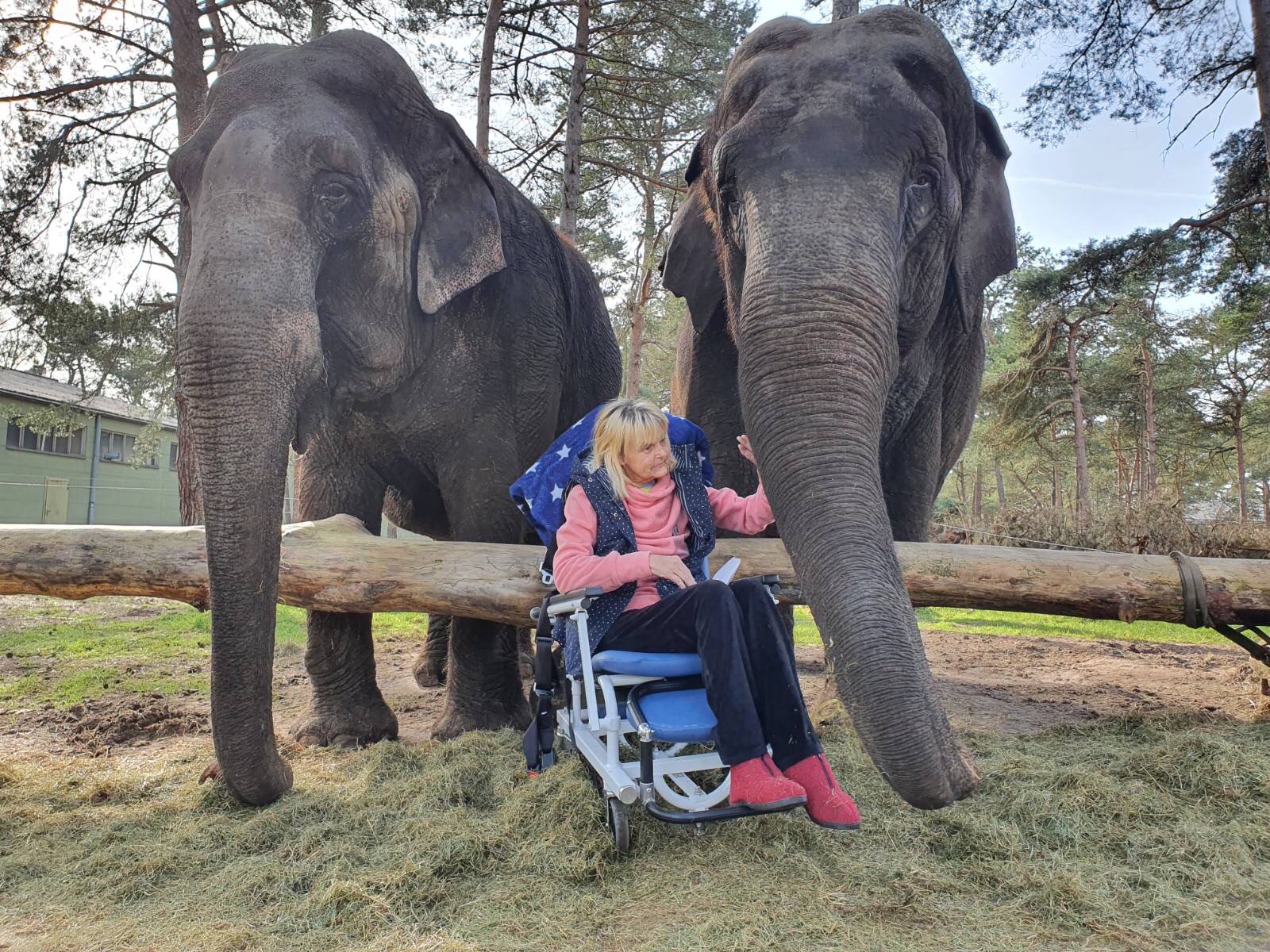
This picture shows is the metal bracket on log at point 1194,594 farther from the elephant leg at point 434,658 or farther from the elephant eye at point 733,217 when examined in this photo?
the elephant leg at point 434,658

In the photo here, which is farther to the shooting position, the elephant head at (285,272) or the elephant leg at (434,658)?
the elephant leg at (434,658)

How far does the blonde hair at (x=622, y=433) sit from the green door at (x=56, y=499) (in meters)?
28.2

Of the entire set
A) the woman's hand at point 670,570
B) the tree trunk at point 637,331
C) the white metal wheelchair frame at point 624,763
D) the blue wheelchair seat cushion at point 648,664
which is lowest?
the white metal wheelchair frame at point 624,763

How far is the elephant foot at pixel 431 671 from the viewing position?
6.89m

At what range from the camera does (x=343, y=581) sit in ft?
14.2

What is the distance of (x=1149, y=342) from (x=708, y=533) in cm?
2925

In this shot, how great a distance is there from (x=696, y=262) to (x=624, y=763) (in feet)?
8.92

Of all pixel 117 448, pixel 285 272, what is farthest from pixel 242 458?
pixel 117 448

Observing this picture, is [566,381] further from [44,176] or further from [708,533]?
[44,176]

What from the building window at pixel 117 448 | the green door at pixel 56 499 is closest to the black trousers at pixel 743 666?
the green door at pixel 56 499

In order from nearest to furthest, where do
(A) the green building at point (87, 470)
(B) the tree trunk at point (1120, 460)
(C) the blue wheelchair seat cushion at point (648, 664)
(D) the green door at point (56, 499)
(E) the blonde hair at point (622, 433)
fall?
1. (C) the blue wheelchair seat cushion at point (648, 664)
2. (E) the blonde hair at point (622, 433)
3. (A) the green building at point (87, 470)
4. (D) the green door at point (56, 499)
5. (B) the tree trunk at point (1120, 460)

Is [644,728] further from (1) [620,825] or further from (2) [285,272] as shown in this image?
(2) [285,272]

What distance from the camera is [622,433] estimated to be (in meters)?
3.41

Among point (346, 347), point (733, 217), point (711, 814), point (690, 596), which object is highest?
point (733, 217)
